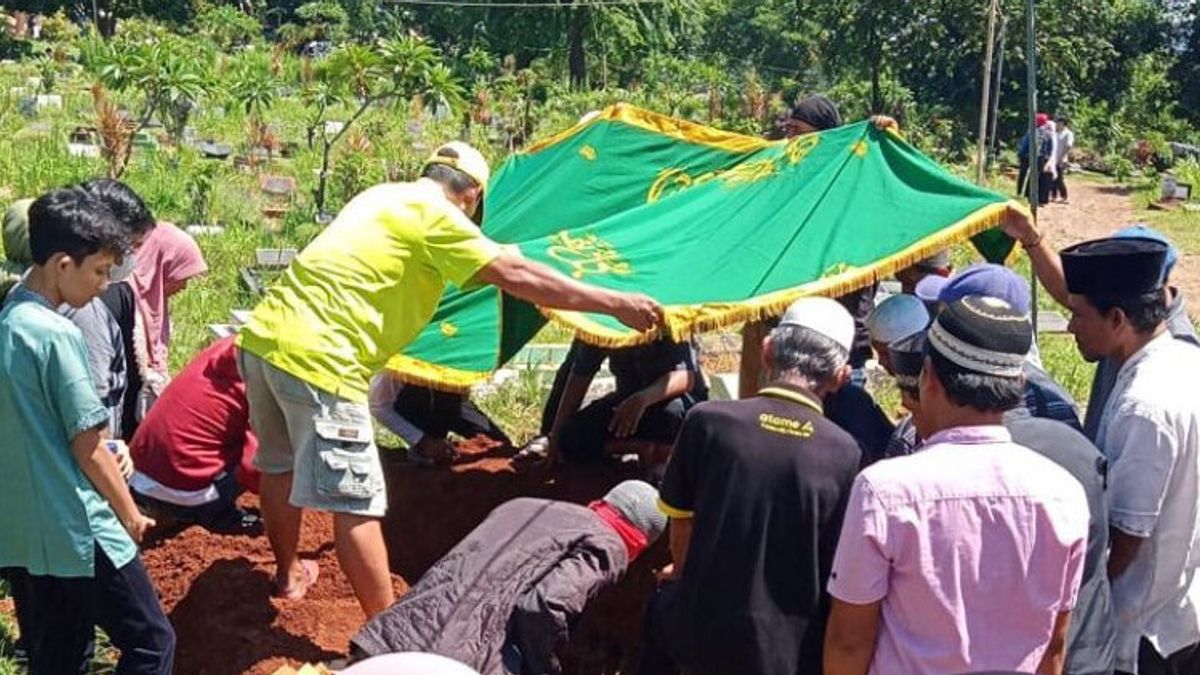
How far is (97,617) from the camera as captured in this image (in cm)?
Result: 331

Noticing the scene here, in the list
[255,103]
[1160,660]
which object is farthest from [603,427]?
[255,103]

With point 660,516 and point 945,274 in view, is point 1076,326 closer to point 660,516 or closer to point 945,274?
point 660,516

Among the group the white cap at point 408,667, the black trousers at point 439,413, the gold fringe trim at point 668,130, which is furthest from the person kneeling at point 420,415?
the white cap at point 408,667

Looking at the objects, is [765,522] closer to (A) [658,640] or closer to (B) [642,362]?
(A) [658,640]

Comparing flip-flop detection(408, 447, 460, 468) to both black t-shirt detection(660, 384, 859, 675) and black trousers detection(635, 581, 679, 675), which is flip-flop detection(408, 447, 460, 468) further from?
black t-shirt detection(660, 384, 859, 675)

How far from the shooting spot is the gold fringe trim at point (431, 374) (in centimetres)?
459

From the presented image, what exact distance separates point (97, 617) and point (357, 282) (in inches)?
39.4

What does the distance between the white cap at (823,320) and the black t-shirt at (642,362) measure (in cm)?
159

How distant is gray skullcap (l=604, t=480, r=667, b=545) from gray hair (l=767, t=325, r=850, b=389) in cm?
73

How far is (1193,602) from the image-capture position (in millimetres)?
2949

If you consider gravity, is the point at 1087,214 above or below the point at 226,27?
below

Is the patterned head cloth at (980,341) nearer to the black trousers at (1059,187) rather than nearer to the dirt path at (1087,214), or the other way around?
the dirt path at (1087,214)

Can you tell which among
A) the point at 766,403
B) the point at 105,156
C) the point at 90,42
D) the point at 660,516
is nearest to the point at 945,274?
the point at 660,516

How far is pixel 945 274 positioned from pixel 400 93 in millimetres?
9073
